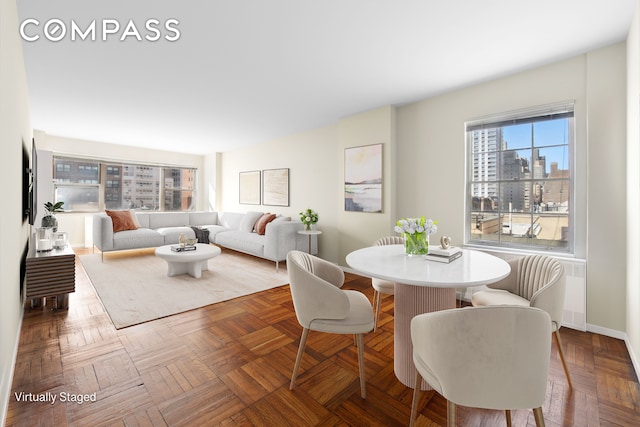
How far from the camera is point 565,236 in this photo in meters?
2.70

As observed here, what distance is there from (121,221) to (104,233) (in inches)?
22.0

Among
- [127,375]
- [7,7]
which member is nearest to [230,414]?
[127,375]

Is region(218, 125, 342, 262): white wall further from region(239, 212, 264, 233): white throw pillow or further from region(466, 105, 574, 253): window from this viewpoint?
region(466, 105, 574, 253): window

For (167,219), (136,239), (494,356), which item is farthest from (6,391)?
(167,219)

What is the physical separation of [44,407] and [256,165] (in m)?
5.31

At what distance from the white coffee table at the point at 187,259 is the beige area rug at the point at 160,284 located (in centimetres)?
11

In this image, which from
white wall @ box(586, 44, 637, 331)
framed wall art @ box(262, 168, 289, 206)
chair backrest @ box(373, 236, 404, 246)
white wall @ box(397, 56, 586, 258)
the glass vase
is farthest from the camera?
framed wall art @ box(262, 168, 289, 206)

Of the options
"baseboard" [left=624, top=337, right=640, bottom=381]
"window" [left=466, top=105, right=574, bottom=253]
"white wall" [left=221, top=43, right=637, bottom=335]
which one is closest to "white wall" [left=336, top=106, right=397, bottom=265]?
"white wall" [left=221, top=43, right=637, bottom=335]

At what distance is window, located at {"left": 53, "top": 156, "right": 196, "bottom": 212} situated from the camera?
237 inches

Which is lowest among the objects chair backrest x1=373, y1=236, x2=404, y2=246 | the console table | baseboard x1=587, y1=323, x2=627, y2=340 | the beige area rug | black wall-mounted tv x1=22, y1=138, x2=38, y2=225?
baseboard x1=587, y1=323, x2=627, y2=340

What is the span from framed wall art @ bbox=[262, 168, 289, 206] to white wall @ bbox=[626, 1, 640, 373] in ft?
15.1

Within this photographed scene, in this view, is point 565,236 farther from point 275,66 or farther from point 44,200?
point 44,200

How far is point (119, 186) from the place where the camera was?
21.7 ft

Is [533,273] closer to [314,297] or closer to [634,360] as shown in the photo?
[634,360]
